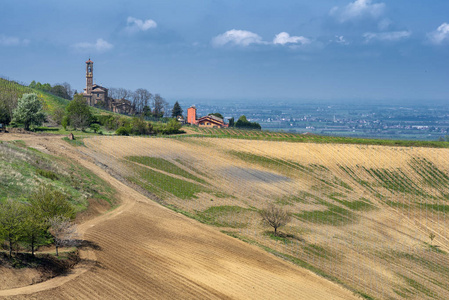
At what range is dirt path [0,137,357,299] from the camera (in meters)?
26.4

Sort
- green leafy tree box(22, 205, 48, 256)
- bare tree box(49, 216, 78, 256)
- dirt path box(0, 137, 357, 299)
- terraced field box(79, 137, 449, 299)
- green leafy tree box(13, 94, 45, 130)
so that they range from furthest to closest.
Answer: green leafy tree box(13, 94, 45, 130), terraced field box(79, 137, 449, 299), bare tree box(49, 216, 78, 256), green leafy tree box(22, 205, 48, 256), dirt path box(0, 137, 357, 299)

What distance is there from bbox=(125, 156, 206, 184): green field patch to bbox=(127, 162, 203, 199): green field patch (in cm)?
250

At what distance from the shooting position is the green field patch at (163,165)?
Answer: 63697 millimetres

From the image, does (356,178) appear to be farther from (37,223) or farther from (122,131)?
(37,223)

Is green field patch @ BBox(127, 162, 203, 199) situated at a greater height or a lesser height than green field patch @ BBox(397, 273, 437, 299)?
greater

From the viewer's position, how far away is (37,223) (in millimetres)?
28453

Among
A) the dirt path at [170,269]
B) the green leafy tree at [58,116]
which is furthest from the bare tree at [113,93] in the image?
the dirt path at [170,269]

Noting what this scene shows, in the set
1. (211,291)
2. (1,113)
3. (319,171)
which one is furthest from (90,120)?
(211,291)

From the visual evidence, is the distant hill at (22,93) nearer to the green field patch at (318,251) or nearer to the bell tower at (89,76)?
the bell tower at (89,76)

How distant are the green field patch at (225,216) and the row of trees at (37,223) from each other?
17.0 m

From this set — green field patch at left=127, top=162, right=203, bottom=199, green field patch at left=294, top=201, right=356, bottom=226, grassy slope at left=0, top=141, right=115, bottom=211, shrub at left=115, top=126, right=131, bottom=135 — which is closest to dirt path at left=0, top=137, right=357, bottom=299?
grassy slope at left=0, top=141, right=115, bottom=211

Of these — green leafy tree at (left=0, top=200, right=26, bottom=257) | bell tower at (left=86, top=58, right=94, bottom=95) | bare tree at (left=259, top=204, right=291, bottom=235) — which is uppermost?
bell tower at (left=86, top=58, right=94, bottom=95)

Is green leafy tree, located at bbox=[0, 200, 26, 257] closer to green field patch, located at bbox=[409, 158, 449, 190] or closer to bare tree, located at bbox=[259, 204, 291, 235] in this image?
bare tree, located at bbox=[259, 204, 291, 235]

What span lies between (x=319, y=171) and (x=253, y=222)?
29.2 meters
